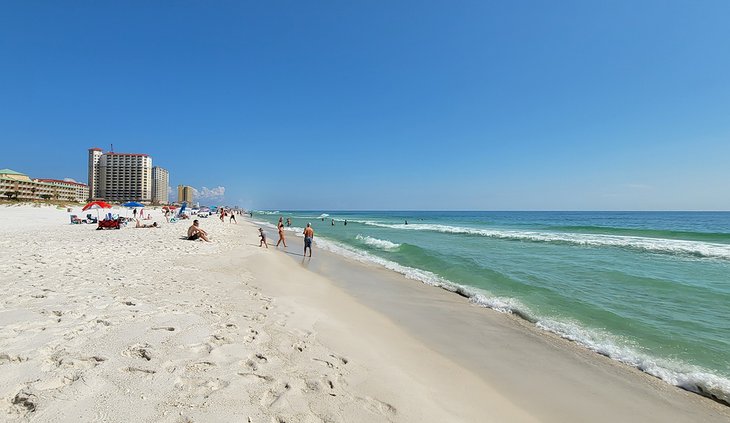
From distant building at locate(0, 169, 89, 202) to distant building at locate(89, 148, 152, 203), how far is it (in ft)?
50.6

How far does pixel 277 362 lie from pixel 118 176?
155m

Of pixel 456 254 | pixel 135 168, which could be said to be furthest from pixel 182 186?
pixel 456 254

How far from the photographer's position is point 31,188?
82688mm

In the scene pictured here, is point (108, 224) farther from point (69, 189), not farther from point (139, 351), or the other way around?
point (69, 189)

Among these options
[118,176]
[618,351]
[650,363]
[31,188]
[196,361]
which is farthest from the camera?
[118,176]

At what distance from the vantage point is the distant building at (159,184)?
150 metres

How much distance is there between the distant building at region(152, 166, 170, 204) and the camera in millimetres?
150375

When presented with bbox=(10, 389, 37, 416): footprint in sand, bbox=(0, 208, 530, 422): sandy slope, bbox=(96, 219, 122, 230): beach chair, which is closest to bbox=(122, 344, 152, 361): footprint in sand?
bbox=(0, 208, 530, 422): sandy slope

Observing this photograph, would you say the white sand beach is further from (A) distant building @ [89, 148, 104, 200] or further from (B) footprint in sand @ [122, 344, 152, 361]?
(A) distant building @ [89, 148, 104, 200]

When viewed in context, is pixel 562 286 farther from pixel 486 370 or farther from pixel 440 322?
pixel 486 370

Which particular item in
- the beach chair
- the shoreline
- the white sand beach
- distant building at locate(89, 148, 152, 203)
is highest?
distant building at locate(89, 148, 152, 203)

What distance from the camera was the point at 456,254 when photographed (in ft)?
56.6

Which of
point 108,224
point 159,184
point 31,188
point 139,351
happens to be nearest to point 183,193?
point 159,184

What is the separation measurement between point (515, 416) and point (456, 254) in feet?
46.5
